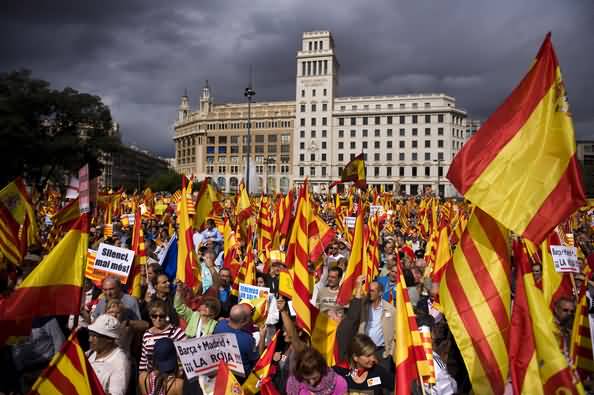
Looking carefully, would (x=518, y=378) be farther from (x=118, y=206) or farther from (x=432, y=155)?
(x=432, y=155)

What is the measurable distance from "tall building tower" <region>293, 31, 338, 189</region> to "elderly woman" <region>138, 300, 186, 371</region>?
281 ft

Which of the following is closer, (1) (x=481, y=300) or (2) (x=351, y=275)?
(1) (x=481, y=300)

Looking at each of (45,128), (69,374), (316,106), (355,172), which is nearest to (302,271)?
(69,374)

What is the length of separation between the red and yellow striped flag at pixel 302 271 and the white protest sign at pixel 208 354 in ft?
4.25

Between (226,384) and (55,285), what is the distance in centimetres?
149

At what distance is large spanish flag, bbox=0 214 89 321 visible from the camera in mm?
3448

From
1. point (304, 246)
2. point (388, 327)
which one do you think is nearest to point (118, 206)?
point (304, 246)

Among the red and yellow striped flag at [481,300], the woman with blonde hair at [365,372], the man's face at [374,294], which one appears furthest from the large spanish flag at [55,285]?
the man's face at [374,294]

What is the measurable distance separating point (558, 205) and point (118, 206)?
56.0 feet

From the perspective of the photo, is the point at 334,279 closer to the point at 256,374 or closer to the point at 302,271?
the point at 302,271

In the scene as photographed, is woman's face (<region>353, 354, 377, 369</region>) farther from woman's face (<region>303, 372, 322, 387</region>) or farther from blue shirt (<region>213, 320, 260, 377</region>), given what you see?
blue shirt (<region>213, 320, 260, 377</region>)

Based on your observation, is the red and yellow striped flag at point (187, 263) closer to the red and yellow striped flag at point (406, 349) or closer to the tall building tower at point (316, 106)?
the red and yellow striped flag at point (406, 349)

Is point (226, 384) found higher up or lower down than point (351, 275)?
lower down

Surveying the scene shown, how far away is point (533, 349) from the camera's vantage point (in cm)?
317
